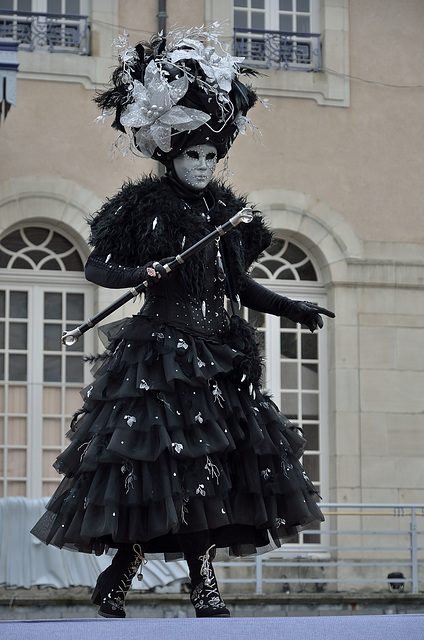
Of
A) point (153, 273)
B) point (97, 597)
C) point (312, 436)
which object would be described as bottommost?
point (97, 597)

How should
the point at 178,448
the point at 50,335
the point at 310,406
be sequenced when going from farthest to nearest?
the point at 310,406 → the point at 50,335 → the point at 178,448

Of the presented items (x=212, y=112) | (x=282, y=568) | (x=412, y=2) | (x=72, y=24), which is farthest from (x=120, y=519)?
(x=412, y=2)

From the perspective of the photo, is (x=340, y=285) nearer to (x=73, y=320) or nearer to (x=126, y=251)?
(x=73, y=320)

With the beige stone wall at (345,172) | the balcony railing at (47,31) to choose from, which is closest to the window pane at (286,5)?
the beige stone wall at (345,172)

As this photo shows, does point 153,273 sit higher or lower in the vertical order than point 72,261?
lower

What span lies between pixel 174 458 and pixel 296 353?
29.2ft

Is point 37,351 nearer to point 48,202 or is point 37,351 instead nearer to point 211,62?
point 48,202

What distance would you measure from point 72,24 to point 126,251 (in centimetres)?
875

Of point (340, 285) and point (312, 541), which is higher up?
point (340, 285)

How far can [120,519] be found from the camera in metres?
4.39

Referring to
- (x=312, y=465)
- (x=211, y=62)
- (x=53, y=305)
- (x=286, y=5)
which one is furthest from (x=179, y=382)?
(x=286, y=5)

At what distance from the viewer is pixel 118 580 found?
15.1ft

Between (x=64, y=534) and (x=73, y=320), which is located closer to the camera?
(x=64, y=534)

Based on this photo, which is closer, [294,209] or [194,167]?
[194,167]
